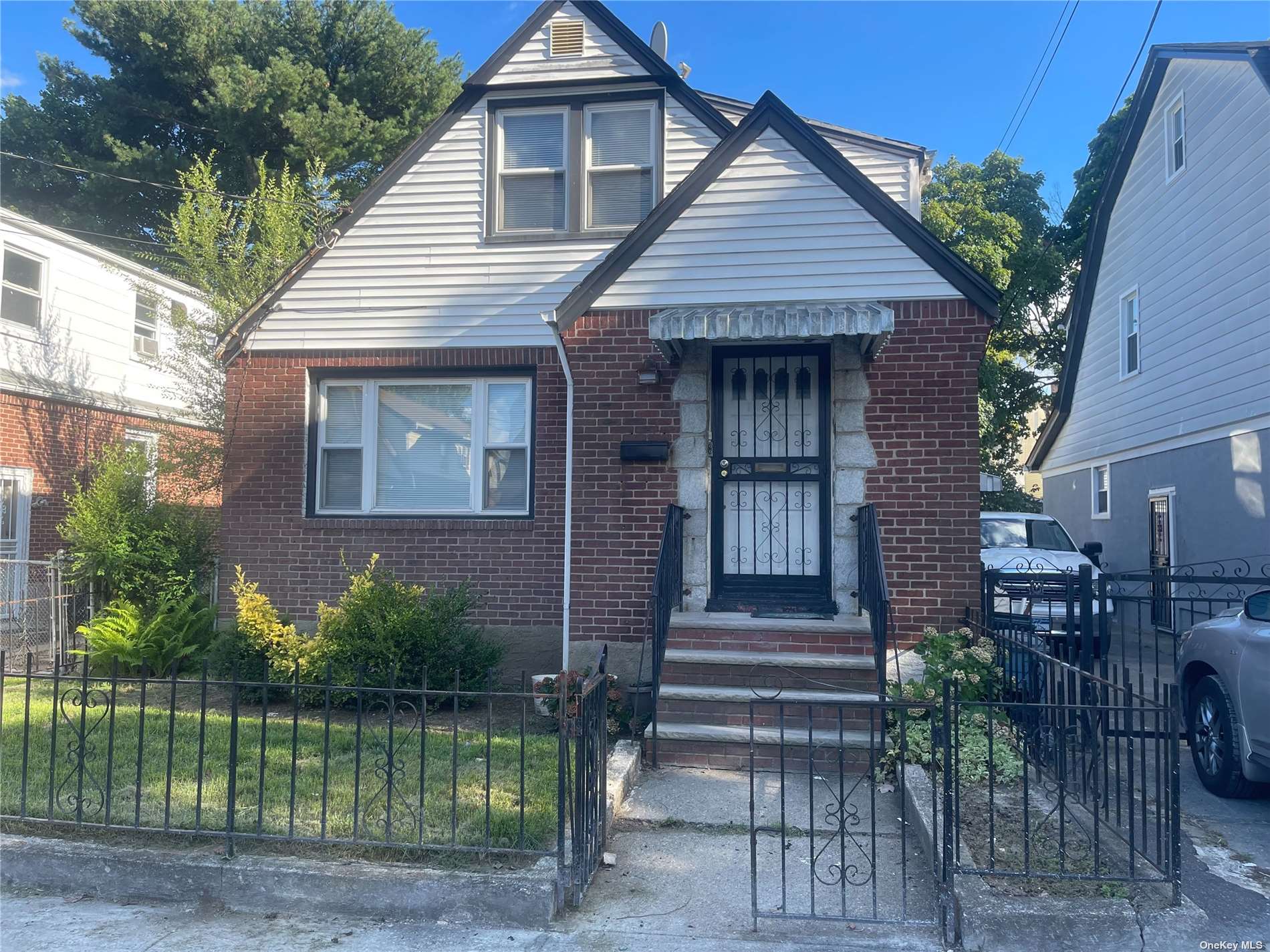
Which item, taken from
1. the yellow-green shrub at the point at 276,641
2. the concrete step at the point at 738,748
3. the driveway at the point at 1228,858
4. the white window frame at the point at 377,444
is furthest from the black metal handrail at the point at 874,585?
the yellow-green shrub at the point at 276,641

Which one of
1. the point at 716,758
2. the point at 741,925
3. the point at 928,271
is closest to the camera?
the point at 741,925

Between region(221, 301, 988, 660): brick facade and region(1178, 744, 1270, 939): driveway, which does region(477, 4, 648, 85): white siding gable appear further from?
region(1178, 744, 1270, 939): driveway

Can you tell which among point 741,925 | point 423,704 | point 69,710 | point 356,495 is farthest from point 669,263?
point 69,710

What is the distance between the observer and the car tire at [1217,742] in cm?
579

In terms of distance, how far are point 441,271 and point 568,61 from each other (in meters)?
2.48

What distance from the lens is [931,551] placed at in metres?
7.48

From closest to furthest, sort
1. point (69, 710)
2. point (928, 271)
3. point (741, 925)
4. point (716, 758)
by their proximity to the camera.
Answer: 1. point (741, 925)
2. point (716, 758)
3. point (69, 710)
4. point (928, 271)

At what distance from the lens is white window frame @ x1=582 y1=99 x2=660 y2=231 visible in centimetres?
915

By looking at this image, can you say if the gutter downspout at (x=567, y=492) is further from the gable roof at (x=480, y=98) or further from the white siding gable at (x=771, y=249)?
the gable roof at (x=480, y=98)

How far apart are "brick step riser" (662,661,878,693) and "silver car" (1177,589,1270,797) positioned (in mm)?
2170

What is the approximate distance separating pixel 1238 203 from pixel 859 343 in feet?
23.3

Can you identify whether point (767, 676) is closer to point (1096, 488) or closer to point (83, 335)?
point (1096, 488)

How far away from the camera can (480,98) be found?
30.8 feet

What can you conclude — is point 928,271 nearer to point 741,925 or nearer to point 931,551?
point 931,551
